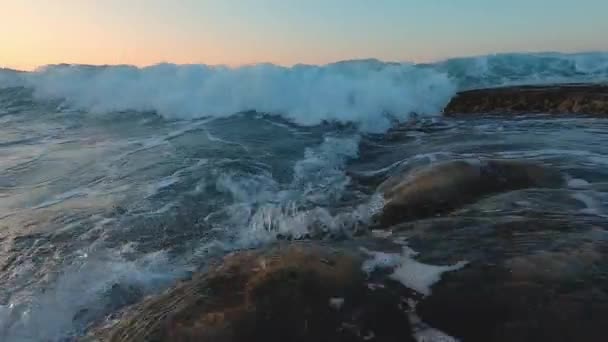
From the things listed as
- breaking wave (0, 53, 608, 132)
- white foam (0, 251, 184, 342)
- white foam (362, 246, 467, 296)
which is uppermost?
breaking wave (0, 53, 608, 132)

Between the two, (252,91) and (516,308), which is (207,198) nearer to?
(516,308)

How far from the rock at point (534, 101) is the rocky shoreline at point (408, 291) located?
1141 cm

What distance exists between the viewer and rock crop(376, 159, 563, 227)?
5543 mm

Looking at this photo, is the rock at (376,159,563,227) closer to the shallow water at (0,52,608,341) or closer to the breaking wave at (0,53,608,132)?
the shallow water at (0,52,608,341)

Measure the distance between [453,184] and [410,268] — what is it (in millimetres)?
2516

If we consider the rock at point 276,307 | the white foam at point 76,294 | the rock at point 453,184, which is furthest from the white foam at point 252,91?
the rock at point 276,307

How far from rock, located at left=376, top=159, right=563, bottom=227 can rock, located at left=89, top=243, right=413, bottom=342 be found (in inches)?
88.0

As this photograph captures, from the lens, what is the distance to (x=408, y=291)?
324 cm

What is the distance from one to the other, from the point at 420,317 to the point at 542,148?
6.97 metres

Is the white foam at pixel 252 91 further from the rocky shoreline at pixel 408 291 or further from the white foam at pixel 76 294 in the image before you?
the rocky shoreline at pixel 408 291

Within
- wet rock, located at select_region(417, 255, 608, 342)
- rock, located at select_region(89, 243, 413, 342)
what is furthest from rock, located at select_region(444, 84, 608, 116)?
rock, located at select_region(89, 243, 413, 342)

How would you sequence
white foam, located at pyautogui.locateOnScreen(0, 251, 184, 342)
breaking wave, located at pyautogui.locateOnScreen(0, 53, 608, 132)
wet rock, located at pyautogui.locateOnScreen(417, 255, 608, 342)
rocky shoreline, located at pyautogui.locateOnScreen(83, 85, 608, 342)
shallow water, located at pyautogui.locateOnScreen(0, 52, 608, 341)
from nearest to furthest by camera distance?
wet rock, located at pyautogui.locateOnScreen(417, 255, 608, 342)
rocky shoreline, located at pyautogui.locateOnScreen(83, 85, 608, 342)
white foam, located at pyautogui.locateOnScreen(0, 251, 184, 342)
shallow water, located at pyautogui.locateOnScreen(0, 52, 608, 341)
breaking wave, located at pyautogui.locateOnScreen(0, 53, 608, 132)

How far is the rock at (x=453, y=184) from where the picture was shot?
5543mm

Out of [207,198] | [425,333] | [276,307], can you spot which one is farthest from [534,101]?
[276,307]
